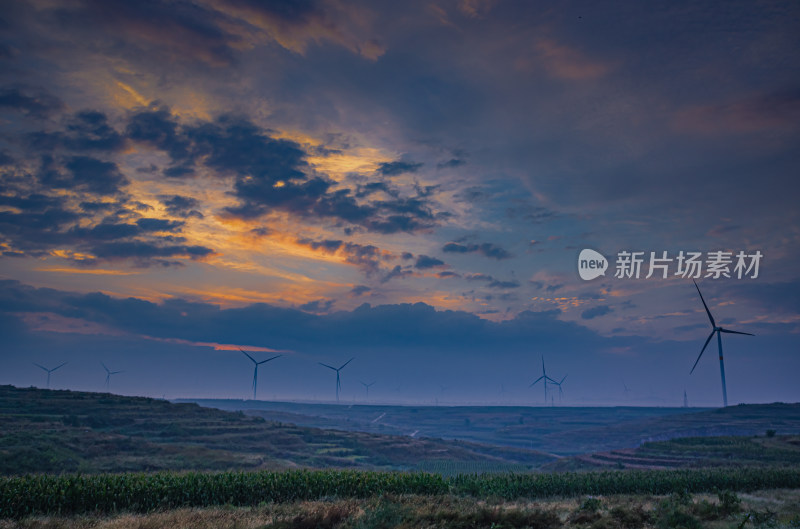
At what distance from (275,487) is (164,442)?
302ft

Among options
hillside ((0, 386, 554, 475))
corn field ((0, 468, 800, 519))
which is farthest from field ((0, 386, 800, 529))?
hillside ((0, 386, 554, 475))

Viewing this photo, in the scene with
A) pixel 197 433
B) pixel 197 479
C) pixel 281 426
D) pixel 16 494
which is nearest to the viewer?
pixel 16 494

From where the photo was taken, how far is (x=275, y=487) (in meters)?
42.0

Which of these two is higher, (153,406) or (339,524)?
(339,524)

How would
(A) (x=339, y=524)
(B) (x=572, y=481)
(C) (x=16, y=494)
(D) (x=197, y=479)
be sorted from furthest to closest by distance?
(B) (x=572, y=481) → (D) (x=197, y=479) → (C) (x=16, y=494) → (A) (x=339, y=524)

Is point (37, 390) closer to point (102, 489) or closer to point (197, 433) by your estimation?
point (197, 433)

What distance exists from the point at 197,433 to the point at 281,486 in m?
104

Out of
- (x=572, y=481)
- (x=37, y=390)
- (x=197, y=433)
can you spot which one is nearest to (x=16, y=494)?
(x=572, y=481)

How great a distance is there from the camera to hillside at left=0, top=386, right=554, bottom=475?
284 ft

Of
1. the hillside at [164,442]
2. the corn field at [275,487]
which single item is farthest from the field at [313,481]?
the hillside at [164,442]

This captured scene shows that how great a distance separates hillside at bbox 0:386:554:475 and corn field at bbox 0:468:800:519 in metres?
47.6

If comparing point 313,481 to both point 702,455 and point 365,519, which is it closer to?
point 365,519

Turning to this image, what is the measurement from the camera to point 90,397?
5989 inches

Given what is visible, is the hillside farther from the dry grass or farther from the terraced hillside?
the dry grass
